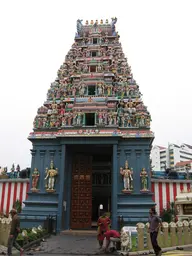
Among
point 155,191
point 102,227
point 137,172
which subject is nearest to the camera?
point 102,227

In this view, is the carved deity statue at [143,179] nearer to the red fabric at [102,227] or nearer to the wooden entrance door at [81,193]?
the wooden entrance door at [81,193]

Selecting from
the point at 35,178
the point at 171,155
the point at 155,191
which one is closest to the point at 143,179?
the point at 155,191

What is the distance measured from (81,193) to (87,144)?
346 cm

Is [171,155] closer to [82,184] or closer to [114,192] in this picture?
[82,184]

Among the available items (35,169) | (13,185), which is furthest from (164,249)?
(13,185)

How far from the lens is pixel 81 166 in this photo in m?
19.9

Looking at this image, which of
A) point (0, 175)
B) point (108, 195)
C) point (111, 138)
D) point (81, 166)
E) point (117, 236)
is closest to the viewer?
point (117, 236)

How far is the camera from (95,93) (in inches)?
838

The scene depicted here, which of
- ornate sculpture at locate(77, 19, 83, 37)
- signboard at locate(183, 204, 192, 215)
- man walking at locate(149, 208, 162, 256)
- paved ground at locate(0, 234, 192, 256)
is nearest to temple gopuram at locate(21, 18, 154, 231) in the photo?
signboard at locate(183, 204, 192, 215)

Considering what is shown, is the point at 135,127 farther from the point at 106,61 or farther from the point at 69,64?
the point at 69,64

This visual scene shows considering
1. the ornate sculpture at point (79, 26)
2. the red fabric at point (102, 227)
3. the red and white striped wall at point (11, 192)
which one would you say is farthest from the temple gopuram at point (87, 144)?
the red fabric at point (102, 227)

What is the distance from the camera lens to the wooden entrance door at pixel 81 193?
61.6 feet

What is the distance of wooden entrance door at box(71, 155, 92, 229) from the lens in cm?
1878

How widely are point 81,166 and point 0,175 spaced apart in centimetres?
868
